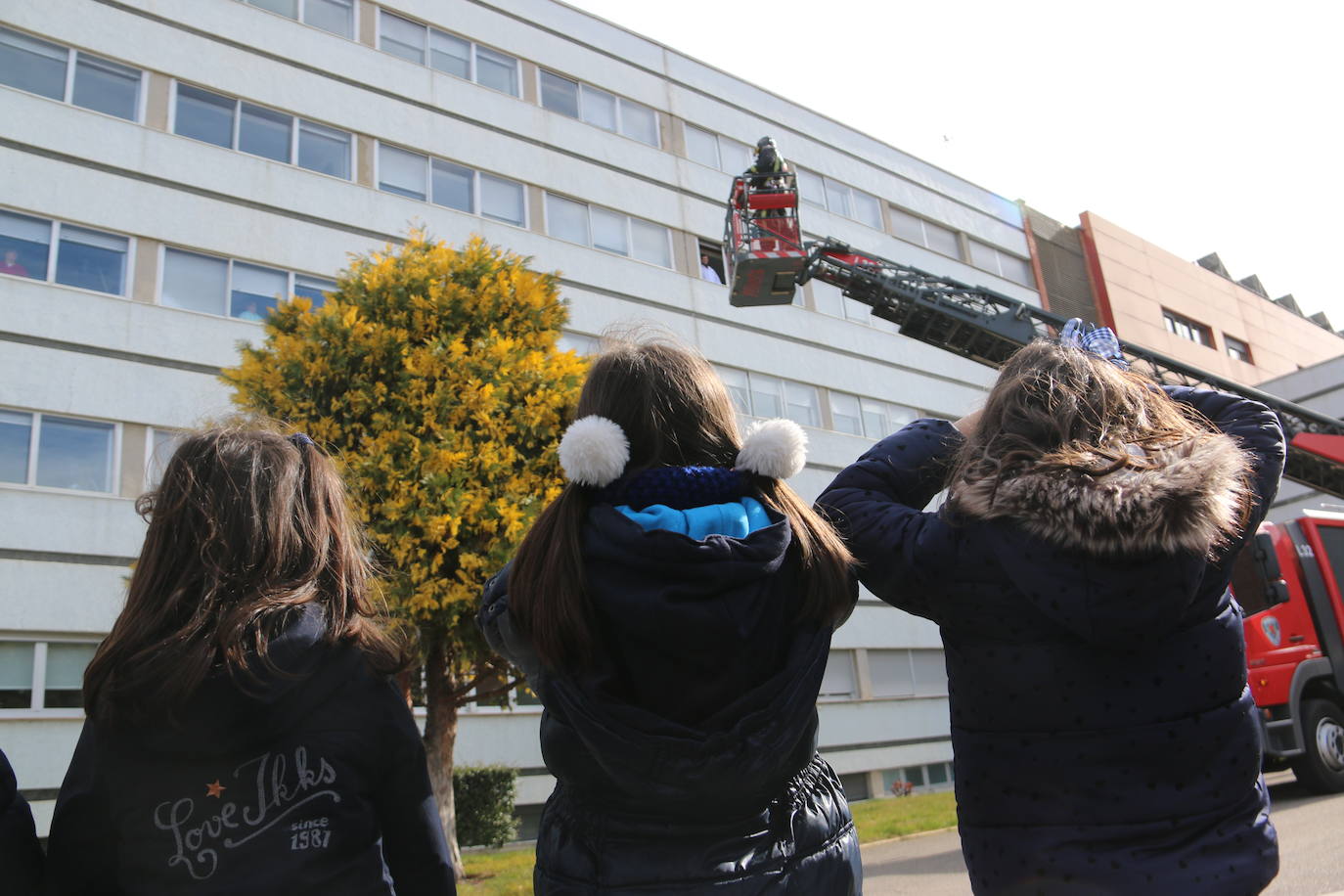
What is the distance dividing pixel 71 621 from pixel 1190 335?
113ft

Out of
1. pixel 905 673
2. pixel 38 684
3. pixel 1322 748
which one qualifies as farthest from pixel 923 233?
pixel 38 684

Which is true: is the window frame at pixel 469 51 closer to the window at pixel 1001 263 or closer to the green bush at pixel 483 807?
the green bush at pixel 483 807

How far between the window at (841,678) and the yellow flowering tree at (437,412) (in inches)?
511

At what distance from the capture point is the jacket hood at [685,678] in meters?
1.64

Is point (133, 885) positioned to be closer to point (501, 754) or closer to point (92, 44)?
point (501, 754)

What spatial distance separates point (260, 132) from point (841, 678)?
16.3 metres

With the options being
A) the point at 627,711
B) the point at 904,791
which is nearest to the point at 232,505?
the point at 627,711

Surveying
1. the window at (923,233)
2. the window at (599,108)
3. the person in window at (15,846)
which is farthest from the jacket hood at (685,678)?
the window at (923,233)

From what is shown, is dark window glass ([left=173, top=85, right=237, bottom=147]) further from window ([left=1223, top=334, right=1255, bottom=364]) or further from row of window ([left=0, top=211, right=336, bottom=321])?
window ([left=1223, top=334, right=1255, bottom=364])

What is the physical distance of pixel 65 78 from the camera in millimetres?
15344

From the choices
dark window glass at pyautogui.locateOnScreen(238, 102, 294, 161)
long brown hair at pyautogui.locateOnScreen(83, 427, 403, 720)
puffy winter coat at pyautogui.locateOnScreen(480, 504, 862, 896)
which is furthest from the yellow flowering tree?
dark window glass at pyautogui.locateOnScreen(238, 102, 294, 161)

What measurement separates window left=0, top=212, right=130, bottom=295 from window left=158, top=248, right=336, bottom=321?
707 mm

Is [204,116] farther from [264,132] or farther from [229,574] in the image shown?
[229,574]

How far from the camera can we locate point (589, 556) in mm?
1760
